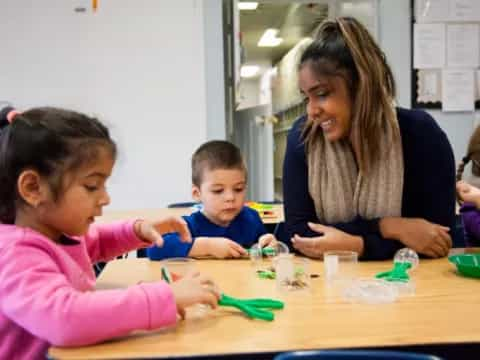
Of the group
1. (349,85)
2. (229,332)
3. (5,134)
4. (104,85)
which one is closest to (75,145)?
(5,134)

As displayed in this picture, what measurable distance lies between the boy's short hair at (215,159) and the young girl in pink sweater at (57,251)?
0.62 metres

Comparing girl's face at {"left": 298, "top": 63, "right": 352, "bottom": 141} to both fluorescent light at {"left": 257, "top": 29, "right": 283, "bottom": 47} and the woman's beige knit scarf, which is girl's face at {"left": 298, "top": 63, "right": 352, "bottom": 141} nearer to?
the woman's beige knit scarf

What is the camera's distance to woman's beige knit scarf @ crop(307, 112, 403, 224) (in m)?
1.34

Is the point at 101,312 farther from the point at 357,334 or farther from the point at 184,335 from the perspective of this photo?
the point at 357,334

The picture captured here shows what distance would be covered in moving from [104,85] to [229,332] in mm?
2833

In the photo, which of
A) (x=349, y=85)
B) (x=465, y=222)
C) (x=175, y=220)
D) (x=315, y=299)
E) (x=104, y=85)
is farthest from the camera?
(x=104, y=85)

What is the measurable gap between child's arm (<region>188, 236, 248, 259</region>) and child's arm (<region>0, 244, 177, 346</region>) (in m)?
0.51

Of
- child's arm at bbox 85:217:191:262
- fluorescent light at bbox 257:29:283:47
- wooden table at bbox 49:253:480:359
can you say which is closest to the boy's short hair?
child's arm at bbox 85:217:191:262

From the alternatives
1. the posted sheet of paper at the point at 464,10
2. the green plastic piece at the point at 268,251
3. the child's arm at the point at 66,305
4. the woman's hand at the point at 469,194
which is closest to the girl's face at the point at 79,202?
the child's arm at the point at 66,305

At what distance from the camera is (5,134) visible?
0.94 meters

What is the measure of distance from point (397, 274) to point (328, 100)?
0.51 meters

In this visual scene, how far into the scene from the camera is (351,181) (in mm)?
1410

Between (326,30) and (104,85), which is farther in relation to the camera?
(104,85)

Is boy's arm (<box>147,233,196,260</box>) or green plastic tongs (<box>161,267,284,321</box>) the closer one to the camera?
green plastic tongs (<box>161,267,284,321</box>)
